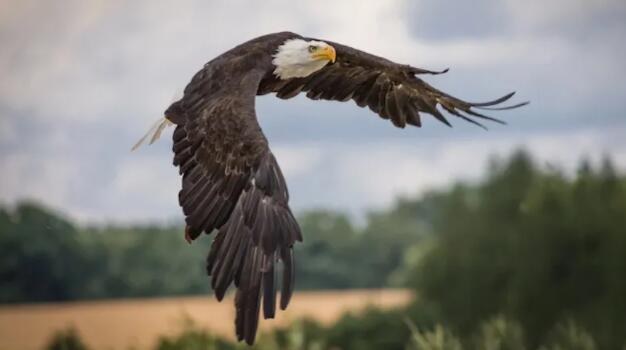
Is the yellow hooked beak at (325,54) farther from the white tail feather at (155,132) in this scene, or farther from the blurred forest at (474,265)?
the blurred forest at (474,265)

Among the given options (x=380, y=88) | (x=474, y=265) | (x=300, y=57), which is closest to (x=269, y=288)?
(x=300, y=57)

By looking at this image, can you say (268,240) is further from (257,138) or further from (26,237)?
(26,237)

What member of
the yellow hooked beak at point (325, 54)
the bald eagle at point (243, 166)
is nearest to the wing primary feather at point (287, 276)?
the bald eagle at point (243, 166)

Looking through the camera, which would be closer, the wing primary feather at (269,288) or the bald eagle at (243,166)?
the wing primary feather at (269,288)

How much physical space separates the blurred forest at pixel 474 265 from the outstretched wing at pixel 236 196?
1924cm

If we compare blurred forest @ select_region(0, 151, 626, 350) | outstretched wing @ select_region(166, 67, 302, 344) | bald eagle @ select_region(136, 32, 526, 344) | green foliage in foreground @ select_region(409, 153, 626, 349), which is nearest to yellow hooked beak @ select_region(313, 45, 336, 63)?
bald eagle @ select_region(136, 32, 526, 344)

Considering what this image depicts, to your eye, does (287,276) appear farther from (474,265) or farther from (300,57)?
(474,265)

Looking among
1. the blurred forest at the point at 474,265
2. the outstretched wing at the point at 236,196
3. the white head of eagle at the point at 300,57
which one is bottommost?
Result: the blurred forest at the point at 474,265

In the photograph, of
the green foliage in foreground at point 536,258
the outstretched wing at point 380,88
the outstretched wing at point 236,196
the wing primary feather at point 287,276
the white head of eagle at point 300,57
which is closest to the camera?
the wing primary feather at point 287,276

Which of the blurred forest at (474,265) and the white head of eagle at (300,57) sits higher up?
the white head of eagle at (300,57)

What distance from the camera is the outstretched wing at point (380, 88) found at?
11719mm

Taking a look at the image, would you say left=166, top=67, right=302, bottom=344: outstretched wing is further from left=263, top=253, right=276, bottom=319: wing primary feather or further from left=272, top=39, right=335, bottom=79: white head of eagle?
left=272, top=39, right=335, bottom=79: white head of eagle

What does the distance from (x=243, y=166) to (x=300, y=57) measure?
106 centimetres

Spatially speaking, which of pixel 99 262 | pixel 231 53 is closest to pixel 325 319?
pixel 99 262
